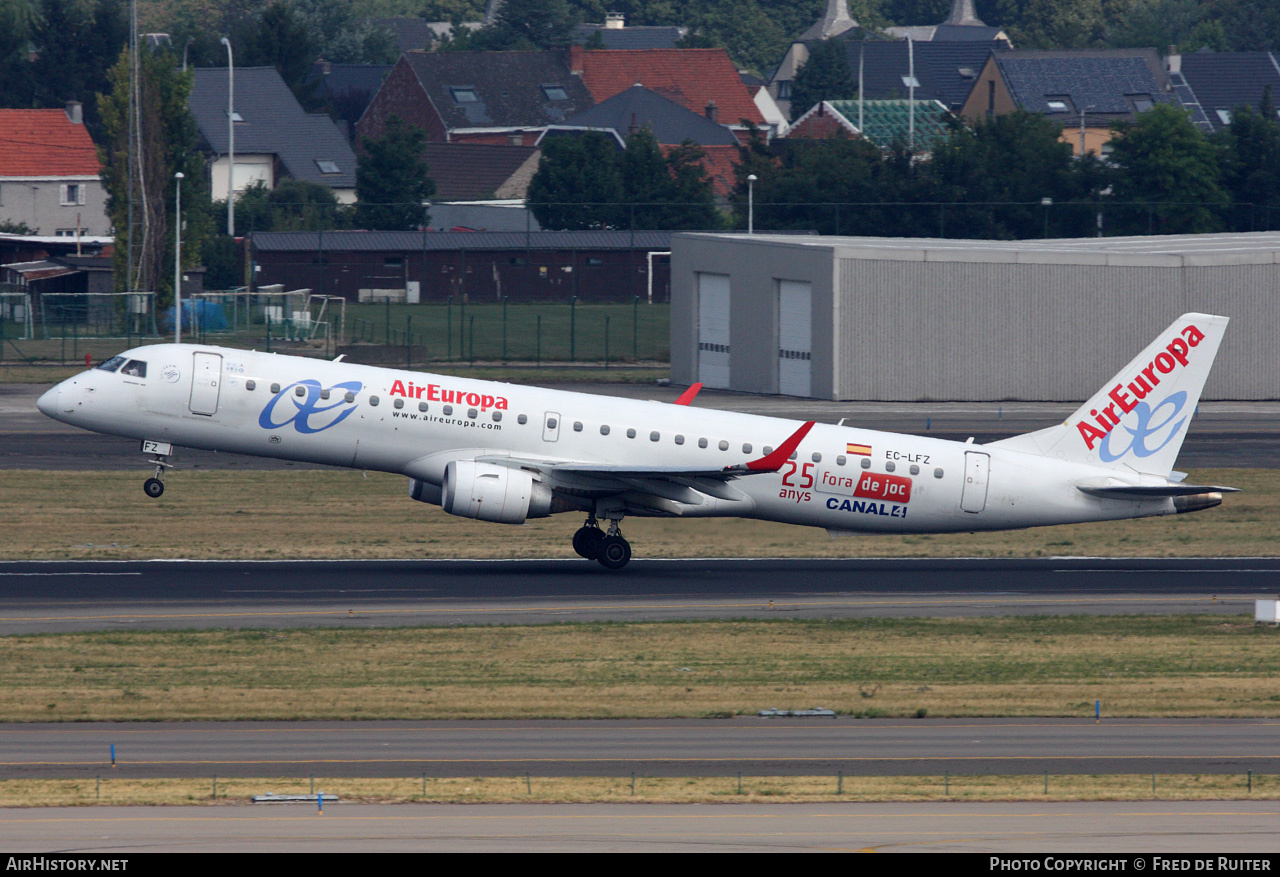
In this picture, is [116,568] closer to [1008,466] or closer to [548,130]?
[1008,466]

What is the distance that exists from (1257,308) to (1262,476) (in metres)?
20.4

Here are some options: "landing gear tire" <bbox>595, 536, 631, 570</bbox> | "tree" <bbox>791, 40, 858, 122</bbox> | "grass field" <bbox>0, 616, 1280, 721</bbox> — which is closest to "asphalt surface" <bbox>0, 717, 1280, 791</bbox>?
"grass field" <bbox>0, 616, 1280, 721</bbox>

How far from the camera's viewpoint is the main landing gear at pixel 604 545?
38531mm

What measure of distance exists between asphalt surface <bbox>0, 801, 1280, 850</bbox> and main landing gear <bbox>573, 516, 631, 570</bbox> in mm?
18009

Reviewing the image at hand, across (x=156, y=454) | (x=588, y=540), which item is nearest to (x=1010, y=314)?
(x=588, y=540)

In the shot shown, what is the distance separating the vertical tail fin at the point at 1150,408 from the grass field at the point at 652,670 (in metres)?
6.36

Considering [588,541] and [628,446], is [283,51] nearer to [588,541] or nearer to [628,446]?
[588,541]

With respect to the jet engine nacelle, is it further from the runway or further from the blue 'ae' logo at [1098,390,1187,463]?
the blue 'ae' logo at [1098,390,1187,463]

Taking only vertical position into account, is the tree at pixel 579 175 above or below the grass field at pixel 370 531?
above

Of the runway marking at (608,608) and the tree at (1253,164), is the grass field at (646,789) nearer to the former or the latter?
the runway marking at (608,608)

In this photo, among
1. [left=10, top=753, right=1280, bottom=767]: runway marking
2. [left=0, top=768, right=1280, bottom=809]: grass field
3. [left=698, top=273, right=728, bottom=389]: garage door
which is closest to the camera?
[left=0, top=768, right=1280, bottom=809]: grass field

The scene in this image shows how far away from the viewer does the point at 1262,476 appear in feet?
178

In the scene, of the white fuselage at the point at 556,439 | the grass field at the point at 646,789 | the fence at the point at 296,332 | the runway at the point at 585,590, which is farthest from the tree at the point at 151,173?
the grass field at the point at 646,789

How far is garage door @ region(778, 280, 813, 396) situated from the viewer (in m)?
74.2
